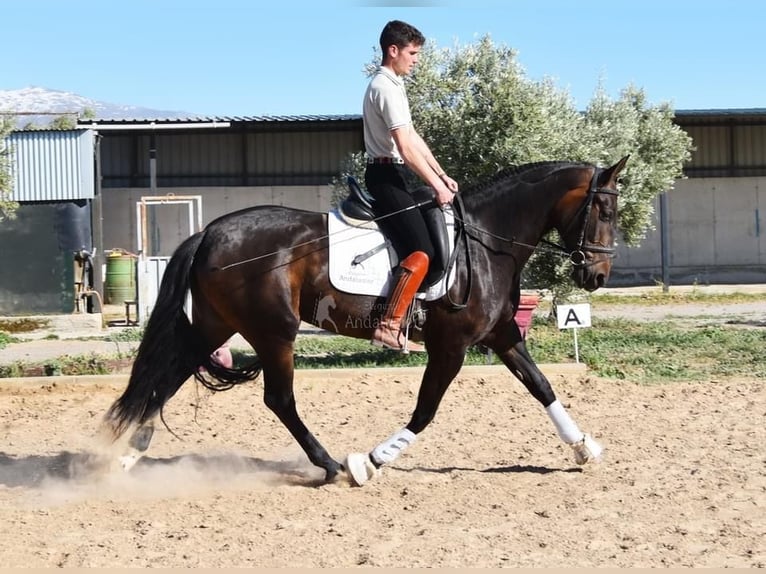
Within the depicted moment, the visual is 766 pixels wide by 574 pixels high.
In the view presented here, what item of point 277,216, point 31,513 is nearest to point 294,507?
point 31,513

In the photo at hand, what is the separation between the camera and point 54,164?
69.9ft

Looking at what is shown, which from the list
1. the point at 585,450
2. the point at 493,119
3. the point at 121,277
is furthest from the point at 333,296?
the point at 121,277

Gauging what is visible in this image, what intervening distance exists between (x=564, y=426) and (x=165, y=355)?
9.47ft

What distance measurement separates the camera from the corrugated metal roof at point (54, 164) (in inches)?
830

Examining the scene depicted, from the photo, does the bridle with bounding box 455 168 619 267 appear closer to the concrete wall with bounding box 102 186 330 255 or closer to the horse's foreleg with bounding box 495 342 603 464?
the horse's foreleg with bounding box 495 342 603 464

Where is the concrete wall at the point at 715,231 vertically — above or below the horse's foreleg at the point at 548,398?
Answer: above

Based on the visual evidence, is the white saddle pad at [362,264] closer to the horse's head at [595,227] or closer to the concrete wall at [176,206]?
the horse's head at [595,227]

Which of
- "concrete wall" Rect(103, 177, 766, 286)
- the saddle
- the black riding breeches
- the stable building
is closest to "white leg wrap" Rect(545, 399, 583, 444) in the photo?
the saddle

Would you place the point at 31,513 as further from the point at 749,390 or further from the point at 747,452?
the point at 749,390

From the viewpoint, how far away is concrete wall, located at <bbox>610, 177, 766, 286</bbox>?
2775 cm

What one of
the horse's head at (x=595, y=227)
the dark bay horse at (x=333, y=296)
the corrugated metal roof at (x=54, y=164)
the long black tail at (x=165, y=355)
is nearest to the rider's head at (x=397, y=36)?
the dark bay horse at (x=333, y=296)

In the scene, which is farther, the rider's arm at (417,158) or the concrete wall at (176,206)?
the concrete wall at (176,206)

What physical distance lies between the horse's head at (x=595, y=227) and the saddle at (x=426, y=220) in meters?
0.95

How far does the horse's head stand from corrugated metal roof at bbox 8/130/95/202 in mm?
16238
